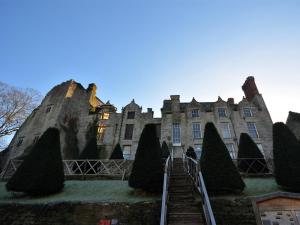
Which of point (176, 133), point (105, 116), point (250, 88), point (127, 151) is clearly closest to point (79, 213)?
point (127, 151)

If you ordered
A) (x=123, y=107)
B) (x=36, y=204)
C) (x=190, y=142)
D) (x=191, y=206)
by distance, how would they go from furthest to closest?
1. (x=123, y=107)
2. (x=190, y=142)
3. (x=36, y=204)
4. (x=191, y=206)

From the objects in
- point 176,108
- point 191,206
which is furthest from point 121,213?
point 176,108

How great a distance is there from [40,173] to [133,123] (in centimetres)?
1690

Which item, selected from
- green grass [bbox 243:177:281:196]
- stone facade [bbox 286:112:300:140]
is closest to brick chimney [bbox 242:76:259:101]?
stone facade [bbox 286:112:300:140]

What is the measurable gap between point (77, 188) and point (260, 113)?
2469cm

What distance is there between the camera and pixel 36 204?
8.88 meters

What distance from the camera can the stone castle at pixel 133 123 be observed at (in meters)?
24.1

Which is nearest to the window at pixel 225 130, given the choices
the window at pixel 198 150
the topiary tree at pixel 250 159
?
the window at pixel 198 150

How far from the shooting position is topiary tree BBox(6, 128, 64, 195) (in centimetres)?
1055

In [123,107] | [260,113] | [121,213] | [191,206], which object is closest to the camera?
[191,206]

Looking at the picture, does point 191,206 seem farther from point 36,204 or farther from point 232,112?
point 232,112

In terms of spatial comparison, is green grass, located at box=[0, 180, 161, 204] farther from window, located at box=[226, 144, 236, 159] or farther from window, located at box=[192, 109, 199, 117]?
window, located at box=[192, 109, 199, 117]

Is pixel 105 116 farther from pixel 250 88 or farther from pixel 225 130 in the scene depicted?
pixel 250 88

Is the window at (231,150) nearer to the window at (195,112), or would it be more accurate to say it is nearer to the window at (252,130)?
the window at (252,130)
